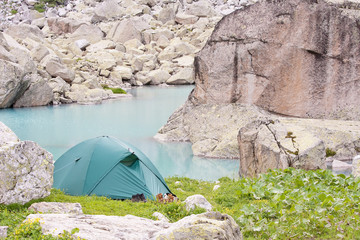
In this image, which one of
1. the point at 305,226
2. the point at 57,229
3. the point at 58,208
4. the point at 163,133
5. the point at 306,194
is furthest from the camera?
the point at 163,133

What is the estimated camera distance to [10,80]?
3809 centimetres

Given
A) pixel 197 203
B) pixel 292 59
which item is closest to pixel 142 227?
pixel 197 203

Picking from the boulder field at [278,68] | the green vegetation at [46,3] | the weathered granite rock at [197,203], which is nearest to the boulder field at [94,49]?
the green vegetation at [46,3]

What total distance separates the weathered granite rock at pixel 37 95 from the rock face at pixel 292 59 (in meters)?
23.2

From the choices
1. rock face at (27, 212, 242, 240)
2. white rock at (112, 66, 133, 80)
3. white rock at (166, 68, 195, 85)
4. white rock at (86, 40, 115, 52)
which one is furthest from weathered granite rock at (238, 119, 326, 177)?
white rock at (86, 40, 115, 52)

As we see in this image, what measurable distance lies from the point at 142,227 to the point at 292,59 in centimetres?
2084

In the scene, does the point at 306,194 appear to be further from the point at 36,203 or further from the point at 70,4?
the point at 70,4

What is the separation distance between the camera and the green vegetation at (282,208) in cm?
805

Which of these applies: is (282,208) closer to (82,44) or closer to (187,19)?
(82,44)

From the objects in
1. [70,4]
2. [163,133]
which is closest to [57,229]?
[163,133]

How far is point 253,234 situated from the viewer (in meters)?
8.36

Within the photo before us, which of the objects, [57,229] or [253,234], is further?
[253,234]

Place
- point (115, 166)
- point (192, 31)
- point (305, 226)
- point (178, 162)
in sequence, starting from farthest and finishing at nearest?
1. point (192, 31)
2. point (178, 162)
3. point (115, 166)
4. point (305, 226)

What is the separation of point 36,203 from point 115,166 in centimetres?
517
